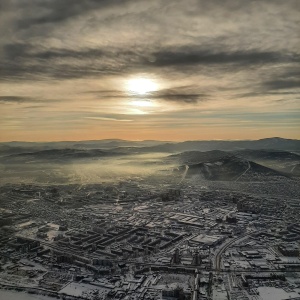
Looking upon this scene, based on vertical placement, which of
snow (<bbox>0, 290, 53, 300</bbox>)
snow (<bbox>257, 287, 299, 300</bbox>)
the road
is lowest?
snow (<bbox>0, 290, 53, 300</bbox>)

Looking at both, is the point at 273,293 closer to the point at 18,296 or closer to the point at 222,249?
the point at 222,249

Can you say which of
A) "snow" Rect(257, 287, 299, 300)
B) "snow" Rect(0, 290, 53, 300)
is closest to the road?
"snow" Rect(257, 287, 299, 300)

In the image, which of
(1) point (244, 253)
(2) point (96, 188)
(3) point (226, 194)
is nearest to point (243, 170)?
(3) point (226, 194)

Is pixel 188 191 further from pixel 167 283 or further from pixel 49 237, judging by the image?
pixel 167 283

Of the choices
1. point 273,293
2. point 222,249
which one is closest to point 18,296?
point 273,293

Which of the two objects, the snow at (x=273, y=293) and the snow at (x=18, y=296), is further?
the snow at (x=18, y=296)

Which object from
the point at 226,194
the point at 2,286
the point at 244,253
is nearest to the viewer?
the point at 2,286

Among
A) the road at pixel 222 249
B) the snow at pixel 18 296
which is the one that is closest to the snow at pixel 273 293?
the road at pixel 222 249

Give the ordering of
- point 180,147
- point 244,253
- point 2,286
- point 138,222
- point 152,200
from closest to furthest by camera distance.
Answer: point 2,286 < point 244,253 < point 138,222 < point 152,200 < point 180,147

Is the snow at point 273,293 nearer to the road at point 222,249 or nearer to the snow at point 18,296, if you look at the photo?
the road at point 222,249

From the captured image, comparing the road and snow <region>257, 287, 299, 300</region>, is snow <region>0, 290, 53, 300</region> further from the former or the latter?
snow <region>257, 287, 299, 300</region>

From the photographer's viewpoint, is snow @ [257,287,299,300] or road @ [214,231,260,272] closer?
snow @ [257,287,299,300]
